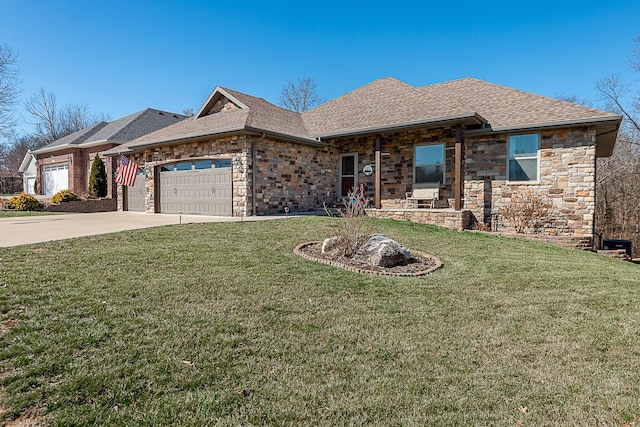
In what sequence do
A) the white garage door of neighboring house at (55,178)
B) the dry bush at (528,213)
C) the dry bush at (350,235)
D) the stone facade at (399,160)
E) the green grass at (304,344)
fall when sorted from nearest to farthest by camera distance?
the green grass at (304,344) < the dry bush at (350,235) < the dry bush at (528,213) < the stone facade at (399,160) < the white garage door of neighboring house at (55,178)

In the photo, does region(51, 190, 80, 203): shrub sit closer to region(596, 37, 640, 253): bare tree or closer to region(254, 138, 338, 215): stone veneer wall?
region(254, 138, 338, 215): stone veneer wall

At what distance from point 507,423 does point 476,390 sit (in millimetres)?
341

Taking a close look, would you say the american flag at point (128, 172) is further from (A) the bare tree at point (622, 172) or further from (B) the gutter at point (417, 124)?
(A) the bare tree at point (622, 172)

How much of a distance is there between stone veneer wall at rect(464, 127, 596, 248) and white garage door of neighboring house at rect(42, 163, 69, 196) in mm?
24021

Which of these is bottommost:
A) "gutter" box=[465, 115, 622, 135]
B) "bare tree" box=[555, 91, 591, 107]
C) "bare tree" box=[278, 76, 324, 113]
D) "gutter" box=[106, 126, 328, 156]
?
"gutter" box=[465, 115, 622, 135]

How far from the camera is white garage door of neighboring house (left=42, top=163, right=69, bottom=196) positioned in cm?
2242

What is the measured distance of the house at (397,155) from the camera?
10.2 metres

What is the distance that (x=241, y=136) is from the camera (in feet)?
37.7

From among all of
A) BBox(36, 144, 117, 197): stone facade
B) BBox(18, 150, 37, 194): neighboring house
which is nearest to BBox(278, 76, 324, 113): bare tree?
BBox(36, 144, 117, 197): stone facade

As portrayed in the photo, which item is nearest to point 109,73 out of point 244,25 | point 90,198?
point 90,198

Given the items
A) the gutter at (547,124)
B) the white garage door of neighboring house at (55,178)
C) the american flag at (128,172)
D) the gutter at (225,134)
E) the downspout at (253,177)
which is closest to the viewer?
the gutter at (547,124)

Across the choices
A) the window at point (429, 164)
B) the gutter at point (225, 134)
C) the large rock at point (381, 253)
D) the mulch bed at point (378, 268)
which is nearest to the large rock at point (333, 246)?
the mulch bed at point (378, 268)

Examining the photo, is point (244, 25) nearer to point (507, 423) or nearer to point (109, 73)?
point (109, 73)

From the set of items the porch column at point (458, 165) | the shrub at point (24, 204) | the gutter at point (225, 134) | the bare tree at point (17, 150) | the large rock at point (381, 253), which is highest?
the bare tree at point (17, 150)
